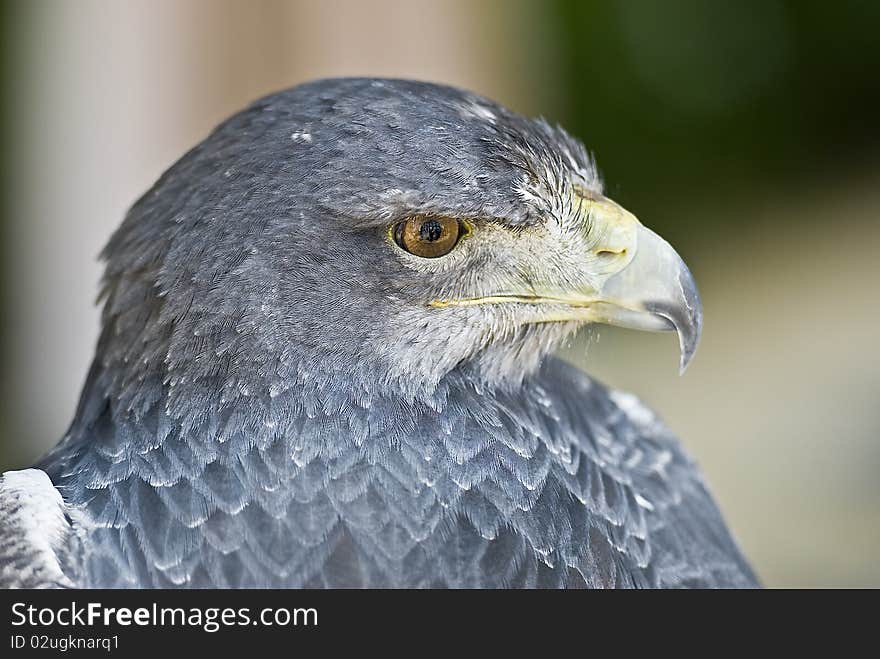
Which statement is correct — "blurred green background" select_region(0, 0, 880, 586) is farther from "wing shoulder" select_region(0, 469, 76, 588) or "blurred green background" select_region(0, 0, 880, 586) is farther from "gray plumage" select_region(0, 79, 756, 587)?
"wing shoulder" select_region(0, 469, 76, 588)

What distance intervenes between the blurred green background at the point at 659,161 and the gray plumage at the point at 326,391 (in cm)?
280

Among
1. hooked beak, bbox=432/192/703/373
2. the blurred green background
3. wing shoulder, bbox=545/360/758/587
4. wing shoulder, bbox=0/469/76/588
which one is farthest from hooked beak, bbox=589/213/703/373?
the blurred green background

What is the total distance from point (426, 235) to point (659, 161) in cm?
626

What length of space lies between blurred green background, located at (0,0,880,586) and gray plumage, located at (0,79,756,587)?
2.80 metres

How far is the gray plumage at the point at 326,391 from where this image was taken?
92.1 inches

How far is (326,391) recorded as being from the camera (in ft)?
8.13

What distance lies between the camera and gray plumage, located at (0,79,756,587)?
2.34 m

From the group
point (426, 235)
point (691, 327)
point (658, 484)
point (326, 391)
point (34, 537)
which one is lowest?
point (658, 484)

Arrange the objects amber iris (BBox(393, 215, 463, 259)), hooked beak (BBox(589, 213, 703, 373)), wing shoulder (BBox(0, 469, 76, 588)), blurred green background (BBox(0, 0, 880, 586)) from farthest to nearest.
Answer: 1. blurred green background (BBox(0, 0, 880, 586))
2. hooked beak (BBox(589, 213, 703, 373))
3. amber iris (BBox(393, 215, 463, 259))
4. wing shoulder (BBox(0, 469, 76, 588))

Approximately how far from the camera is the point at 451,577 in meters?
2.35

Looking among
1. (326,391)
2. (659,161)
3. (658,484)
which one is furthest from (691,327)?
(659,161)

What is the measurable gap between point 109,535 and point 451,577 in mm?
754

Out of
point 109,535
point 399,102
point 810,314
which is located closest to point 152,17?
point 399,102

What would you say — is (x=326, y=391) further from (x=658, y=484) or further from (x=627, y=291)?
(x=658, y=484)
